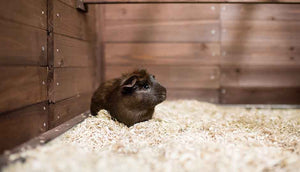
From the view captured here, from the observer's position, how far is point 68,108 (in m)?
3.15

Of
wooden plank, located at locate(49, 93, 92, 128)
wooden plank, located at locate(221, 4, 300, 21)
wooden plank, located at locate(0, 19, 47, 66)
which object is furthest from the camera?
wooden plank, located at locate(221, 4, 300, 21)

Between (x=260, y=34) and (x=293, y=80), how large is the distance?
2.90ft

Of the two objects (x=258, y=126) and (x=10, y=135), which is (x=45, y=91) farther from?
(x=258, y=126)

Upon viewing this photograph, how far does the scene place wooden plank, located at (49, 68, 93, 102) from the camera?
9.12 ft

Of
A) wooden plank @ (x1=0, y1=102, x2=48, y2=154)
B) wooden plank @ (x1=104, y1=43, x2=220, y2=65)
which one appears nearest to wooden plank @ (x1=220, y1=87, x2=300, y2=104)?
wooden plank @ (x1=104, y1=43, x2=220, y2=65)

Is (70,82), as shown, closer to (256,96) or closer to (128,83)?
(128,83)

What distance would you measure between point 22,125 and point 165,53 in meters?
2.69

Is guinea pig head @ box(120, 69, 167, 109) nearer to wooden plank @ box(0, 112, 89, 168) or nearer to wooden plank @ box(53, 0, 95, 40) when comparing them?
wooden plank @ box(0, 112, 89, 168)

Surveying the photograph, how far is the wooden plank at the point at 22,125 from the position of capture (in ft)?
6.29

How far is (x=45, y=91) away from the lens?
2.56 meters

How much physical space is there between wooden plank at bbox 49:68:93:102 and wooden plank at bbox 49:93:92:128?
0.20 ft

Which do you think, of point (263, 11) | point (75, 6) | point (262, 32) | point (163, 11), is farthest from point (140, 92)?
point (263, 11)

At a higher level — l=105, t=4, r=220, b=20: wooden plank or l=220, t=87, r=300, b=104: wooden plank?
l=105, t=4, r=220, b=20: wooden plank

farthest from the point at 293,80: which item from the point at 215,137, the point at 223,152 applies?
the point at 223,152
